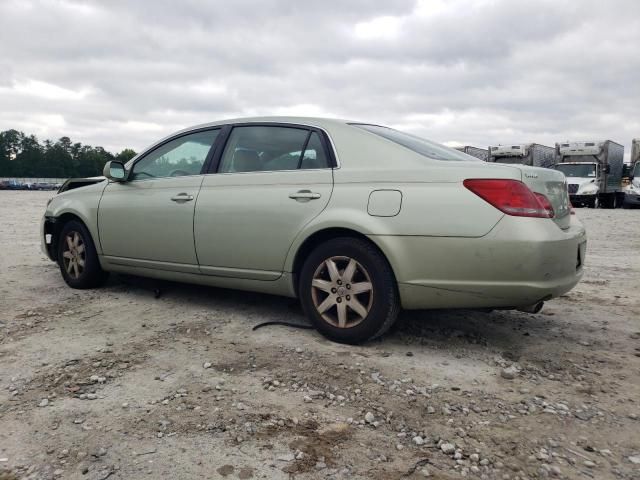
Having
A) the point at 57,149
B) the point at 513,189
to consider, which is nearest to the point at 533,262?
the point at 513,189

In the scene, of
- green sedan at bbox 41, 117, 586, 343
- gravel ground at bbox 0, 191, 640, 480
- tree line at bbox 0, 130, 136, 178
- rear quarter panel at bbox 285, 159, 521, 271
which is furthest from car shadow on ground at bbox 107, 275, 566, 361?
tree line at bbox 0, 130, 136, 178

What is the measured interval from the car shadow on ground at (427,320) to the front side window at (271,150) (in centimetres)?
117

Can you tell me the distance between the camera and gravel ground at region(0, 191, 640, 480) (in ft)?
6.95

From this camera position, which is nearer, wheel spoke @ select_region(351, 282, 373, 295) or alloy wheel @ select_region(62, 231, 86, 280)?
wheel spoke @ select_region(351, 282, 373, 295)

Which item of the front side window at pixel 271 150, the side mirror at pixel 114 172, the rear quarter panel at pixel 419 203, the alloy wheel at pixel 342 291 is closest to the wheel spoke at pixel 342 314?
the alloy wheel at pixel 342 291

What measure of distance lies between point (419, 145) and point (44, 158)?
128406mm

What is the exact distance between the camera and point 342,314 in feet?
11.2

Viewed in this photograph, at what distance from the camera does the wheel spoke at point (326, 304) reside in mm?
3434

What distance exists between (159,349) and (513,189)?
243cm

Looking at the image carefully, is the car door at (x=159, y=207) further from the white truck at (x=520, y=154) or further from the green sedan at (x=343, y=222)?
the white truck at (x=520, y=154)

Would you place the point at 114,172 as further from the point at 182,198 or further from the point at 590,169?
the point at 590,169

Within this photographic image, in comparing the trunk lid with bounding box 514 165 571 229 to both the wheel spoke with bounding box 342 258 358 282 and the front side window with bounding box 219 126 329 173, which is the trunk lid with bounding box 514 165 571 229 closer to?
the wheel spoke with bounding box 342 258 358 282

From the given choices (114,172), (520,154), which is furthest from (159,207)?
(520,154)

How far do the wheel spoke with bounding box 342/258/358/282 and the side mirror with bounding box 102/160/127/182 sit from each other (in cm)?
250
